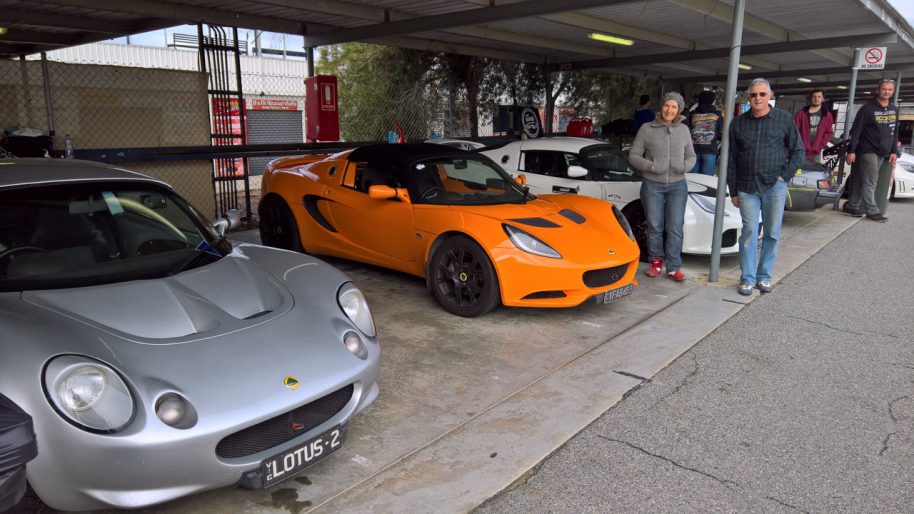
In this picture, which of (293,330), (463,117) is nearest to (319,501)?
(293,330)

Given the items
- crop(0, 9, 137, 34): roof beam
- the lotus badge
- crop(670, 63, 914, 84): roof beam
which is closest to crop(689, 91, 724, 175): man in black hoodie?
the lotus badge

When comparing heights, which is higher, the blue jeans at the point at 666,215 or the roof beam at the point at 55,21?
the roof beam at the point at 55,21

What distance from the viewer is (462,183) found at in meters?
5.47

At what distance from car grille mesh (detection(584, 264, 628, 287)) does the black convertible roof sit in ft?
5.78

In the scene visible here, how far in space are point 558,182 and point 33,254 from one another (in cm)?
520

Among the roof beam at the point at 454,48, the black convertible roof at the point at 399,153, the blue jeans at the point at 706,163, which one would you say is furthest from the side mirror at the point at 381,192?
the roof beam at the point at 454,48

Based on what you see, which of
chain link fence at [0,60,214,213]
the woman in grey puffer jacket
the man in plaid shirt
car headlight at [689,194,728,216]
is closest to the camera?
the man in plaid shirt

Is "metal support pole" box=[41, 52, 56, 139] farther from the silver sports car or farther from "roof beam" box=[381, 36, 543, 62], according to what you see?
"roof beam" box=[381, 36, 543, 62]

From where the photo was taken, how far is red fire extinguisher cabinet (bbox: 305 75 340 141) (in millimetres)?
10070

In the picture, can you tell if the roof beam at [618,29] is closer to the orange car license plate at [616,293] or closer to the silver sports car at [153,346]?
the orange car license plate at [616,293]

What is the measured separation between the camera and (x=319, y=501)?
2598mm

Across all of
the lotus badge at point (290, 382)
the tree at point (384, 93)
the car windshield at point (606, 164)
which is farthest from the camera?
the tree at point (384, 93)

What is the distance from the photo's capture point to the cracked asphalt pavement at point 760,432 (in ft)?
8.76

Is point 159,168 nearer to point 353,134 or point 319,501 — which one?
point 319,501
